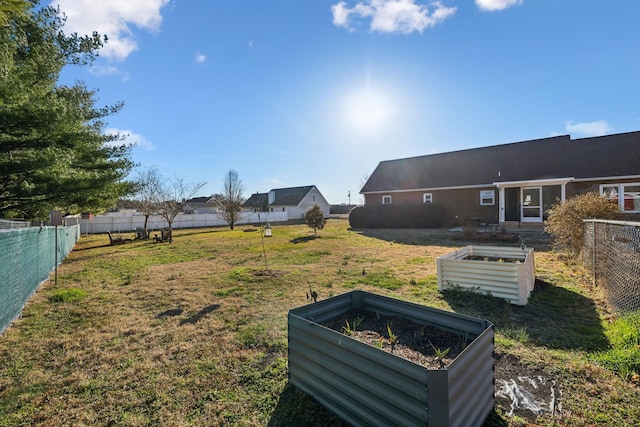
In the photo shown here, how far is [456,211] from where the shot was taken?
2045 centimetres

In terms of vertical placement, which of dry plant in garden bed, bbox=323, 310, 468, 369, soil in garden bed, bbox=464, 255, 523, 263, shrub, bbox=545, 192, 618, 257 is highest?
shrub, bbox=545, 192, 618, 257

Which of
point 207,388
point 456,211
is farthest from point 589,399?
point 456,211

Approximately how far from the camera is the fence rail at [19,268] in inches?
170

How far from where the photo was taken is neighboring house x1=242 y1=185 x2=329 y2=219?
44531 millimetres

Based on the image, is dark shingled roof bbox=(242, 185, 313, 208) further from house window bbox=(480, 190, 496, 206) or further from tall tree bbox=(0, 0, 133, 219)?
tall tree bbox=(0, 0, 133, 219)

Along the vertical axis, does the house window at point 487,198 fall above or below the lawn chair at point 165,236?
above

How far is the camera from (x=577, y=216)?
7.46 metres

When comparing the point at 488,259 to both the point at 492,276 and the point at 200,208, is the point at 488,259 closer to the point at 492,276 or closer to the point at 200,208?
the point at 492,276

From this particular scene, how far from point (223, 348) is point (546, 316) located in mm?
4646

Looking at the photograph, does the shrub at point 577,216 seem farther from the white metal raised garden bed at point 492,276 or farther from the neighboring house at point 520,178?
the neighboring house at point 520,178

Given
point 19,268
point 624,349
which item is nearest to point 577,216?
point 624,349

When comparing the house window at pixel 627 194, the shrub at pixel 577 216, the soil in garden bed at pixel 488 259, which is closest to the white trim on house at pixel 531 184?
the house window at pixel 627 194

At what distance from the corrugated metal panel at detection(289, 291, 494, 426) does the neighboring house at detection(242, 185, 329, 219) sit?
130 feet

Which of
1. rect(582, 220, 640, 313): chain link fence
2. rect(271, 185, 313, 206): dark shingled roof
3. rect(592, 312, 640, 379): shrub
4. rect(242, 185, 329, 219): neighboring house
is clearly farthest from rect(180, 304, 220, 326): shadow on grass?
rect(271, 185, 313, 206): dark shingled roof
